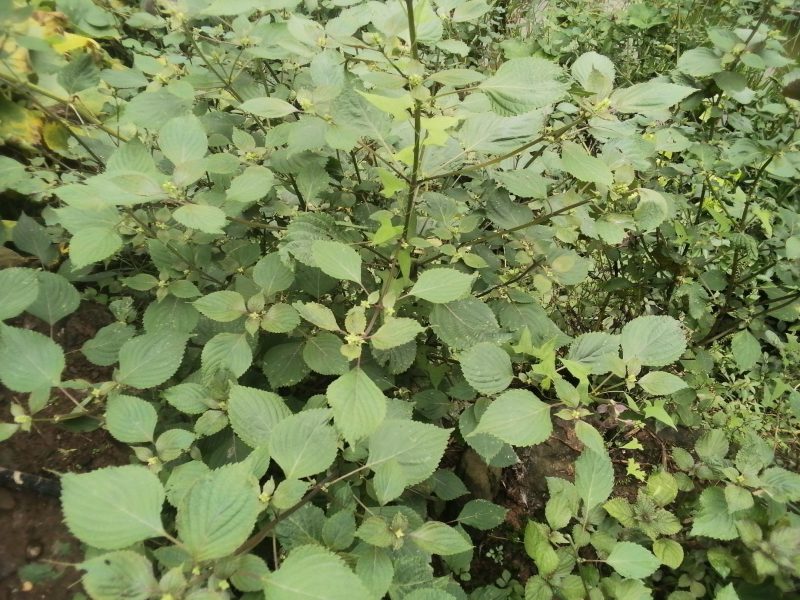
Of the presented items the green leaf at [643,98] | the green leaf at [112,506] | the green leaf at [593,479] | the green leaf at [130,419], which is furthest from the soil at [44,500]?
the green leaf at [643,98]

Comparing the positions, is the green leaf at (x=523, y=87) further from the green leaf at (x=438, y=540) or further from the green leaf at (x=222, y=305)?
the green leaf at (x=438, y=540)

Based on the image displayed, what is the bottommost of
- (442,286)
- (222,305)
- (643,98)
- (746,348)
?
(746,348)

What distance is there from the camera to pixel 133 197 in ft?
3.43

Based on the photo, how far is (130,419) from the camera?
1.18 meters

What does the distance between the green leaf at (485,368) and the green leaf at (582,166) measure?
1.53ft

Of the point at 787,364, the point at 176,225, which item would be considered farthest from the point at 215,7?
the point at 787,364

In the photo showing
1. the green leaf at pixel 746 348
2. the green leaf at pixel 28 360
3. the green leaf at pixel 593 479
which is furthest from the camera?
the green leaf at pixel 746 348

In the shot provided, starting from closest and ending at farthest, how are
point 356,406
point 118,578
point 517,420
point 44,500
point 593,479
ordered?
point 118,578 → point 356,406 → point 517,420 → point 593,479 → point 44,500

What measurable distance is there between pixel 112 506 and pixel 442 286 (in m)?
0.78

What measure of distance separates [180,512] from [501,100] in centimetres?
99

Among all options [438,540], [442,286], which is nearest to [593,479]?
[438,540]

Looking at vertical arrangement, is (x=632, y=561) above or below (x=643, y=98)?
below

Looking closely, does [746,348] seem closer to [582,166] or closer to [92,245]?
[582,166]

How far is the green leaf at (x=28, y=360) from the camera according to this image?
1195 mm
